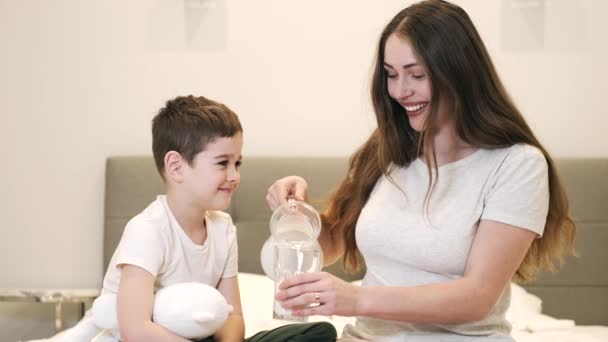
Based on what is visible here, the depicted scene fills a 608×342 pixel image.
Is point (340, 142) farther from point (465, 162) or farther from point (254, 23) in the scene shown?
point (465, 162)

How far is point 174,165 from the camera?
171cm

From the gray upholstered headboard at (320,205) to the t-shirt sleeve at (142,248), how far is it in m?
1.27

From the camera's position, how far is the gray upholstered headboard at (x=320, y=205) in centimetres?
284

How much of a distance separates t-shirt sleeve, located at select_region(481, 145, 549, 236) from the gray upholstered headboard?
48.8 inches

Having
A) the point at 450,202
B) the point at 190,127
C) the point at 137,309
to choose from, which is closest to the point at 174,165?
the point at 190,127

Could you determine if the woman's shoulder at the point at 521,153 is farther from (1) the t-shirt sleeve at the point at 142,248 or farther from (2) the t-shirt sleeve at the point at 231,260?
(1) the t-shirt sleeve at the point at 142,248

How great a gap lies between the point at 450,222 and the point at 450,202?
49 millimetres

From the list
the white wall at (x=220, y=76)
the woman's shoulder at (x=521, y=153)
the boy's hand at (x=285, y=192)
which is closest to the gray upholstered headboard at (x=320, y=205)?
the white wall at (x=220, y=76)

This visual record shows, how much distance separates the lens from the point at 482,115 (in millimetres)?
1710

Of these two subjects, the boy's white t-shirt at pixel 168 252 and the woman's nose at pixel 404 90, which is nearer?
the boy's white t-shirt at pixel 168 252

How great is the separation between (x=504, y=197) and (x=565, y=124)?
145cm

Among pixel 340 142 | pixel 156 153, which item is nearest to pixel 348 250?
pixel 156 153

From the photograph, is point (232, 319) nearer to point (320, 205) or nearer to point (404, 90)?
point (404, 90)

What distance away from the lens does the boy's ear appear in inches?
67.0
